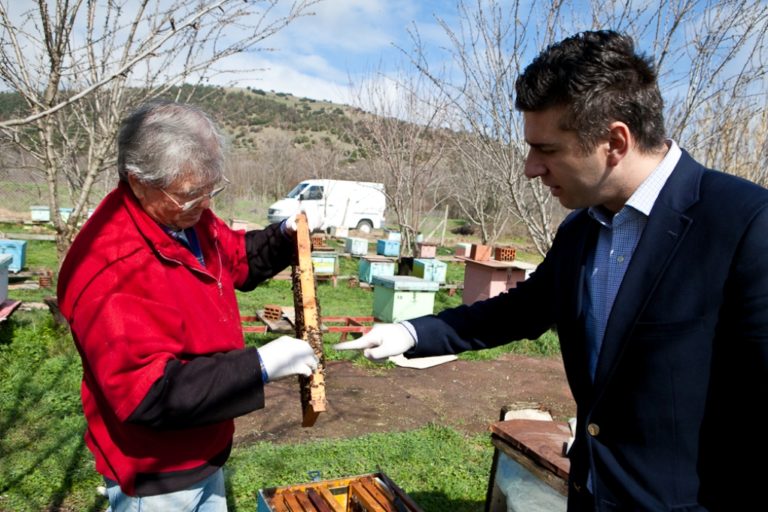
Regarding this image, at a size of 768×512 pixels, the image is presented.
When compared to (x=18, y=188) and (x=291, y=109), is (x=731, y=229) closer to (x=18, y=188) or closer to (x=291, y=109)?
(x=18, y=188)

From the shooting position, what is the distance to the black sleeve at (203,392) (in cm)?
140

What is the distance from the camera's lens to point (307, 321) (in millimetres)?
1894

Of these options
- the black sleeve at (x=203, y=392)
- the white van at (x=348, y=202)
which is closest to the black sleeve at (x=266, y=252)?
the black sleeve at (x=203, y=392)

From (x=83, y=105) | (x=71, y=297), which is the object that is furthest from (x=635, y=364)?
(x=83, y=105)

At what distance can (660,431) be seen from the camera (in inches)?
49.6

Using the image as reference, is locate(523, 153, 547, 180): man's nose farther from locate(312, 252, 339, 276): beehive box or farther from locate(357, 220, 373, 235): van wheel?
locate(357, 220, 373, 235): van wheel

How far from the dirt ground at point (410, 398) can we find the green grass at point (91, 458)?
0.33 meters

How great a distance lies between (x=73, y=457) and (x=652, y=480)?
3.73 metres

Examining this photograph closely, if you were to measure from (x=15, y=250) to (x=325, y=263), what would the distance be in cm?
537

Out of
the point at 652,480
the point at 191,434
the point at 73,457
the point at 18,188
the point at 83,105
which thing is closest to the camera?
the point at 652,480

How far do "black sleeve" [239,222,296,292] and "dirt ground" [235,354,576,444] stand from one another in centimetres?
247

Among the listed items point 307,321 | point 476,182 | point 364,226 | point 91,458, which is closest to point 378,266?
point 476,182

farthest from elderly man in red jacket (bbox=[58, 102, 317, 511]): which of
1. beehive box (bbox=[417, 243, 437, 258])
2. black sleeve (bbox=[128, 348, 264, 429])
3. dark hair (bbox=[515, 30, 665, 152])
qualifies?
beehive box (bbox=[417, 243, 437, 258])

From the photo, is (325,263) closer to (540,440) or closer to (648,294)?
(540,440)
